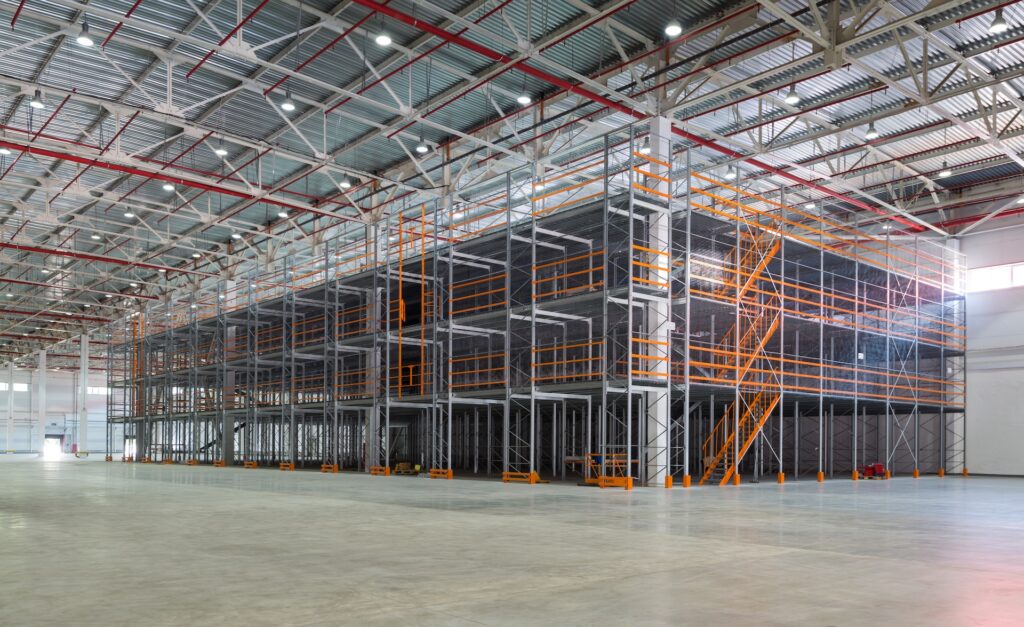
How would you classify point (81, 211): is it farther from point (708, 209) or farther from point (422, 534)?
point (422, 534)

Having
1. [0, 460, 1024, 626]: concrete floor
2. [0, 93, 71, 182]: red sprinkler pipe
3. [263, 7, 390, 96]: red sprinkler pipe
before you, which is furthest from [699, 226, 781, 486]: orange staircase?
[0, 93, 71, 182]: red sprinkler pipe

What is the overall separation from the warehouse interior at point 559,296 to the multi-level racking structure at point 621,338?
0.22m

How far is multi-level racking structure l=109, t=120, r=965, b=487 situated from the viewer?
21.6m

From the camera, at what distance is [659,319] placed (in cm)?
2125

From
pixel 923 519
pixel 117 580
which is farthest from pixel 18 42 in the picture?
pixel 923 519

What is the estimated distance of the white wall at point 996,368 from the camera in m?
30.7

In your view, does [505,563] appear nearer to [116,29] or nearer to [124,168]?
[116,29]

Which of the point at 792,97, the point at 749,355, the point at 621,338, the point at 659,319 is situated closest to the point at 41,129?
the point at 621,338

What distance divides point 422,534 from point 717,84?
1664cm

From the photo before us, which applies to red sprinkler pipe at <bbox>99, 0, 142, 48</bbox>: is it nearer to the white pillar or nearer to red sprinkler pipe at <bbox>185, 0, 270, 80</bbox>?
red sprinkler pipe at <bbox>185, 0, 270, 80</bbox>

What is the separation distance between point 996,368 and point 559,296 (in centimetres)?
1828

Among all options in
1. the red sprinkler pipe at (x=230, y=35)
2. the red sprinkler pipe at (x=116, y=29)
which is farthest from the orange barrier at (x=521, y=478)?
the red sprinkler pipe at (x=116, y=29)

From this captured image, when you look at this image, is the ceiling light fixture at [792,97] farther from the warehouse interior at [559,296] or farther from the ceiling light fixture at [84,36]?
the ceiling light fixture at [84,36]

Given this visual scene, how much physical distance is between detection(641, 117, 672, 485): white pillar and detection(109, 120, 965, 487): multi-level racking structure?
59mm
